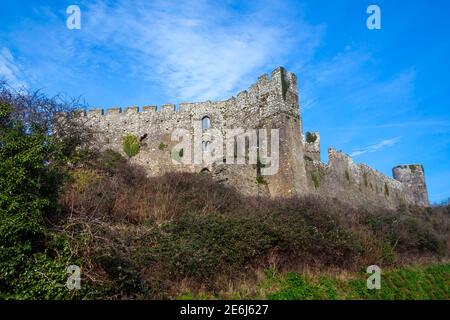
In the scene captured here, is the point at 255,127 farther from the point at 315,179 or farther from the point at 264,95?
the point at 315,179

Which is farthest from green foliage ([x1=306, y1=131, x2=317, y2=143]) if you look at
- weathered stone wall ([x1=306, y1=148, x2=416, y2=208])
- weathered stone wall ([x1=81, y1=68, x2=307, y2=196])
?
weathered stone wall ([x1=81, y1=68, x2=307, y2=196])

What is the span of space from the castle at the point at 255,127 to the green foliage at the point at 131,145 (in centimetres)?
26

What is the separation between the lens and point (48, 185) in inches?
380

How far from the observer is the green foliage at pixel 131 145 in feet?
89.2

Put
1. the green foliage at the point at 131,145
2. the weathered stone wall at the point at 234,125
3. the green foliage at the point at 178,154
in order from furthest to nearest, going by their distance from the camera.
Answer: the green foliage at the point at 131,145, the green foliage at the point at 178,154, the weathered stone wall at the point at 234,125

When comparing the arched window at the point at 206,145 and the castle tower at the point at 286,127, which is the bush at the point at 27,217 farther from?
the arched window at the point at 206,145

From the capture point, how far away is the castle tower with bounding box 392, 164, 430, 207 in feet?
136

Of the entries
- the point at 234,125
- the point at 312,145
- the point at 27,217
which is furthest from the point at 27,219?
the point at 312,145

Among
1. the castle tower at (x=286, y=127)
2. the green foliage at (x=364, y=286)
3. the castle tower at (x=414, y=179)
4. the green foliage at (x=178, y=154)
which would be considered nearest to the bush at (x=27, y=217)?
the green foliage at (x=364, y=286)

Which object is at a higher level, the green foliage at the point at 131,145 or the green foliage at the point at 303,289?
the green foliage at the point at 131,145

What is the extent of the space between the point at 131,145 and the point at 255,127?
8897 mm

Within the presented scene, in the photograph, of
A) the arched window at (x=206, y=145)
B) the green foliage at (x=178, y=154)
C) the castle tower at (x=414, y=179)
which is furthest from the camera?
the castle tower at (x=414, y=179)

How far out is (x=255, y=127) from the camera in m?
23.2

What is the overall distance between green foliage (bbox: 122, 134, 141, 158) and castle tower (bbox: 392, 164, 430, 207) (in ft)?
88.5
